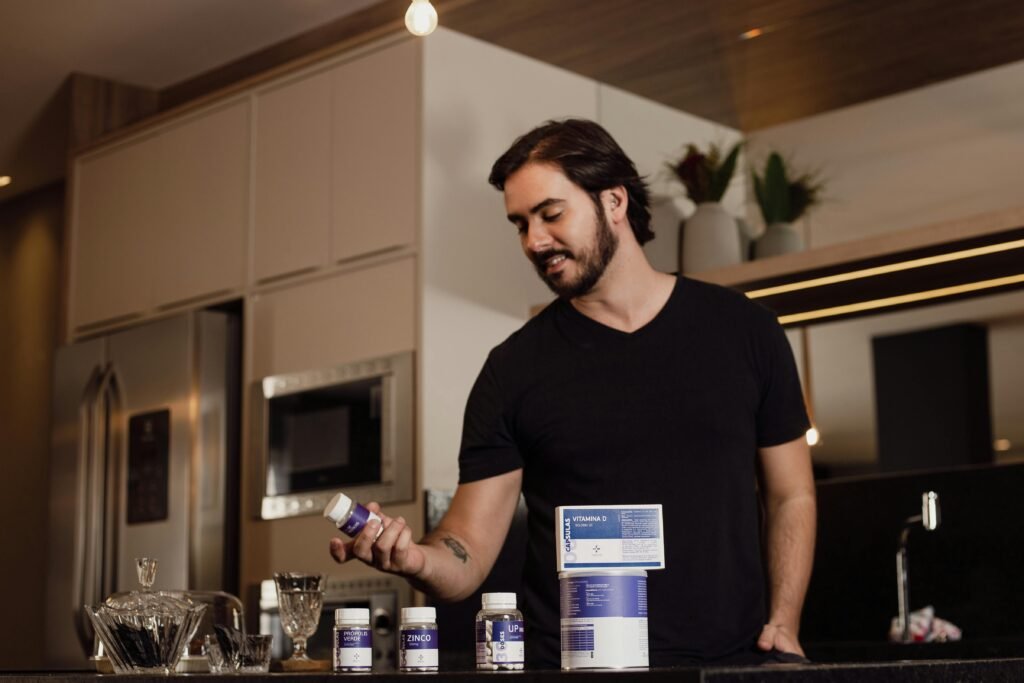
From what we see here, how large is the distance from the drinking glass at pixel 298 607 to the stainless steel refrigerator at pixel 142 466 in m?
1.81

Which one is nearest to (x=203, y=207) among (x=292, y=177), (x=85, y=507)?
(x=292, y=177)

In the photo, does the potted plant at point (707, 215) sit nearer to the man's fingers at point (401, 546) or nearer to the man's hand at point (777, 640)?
the man's hand at point (777, 640)

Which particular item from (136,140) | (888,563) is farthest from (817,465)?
(136,140)

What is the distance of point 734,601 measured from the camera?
2.13 meters

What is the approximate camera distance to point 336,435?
3602 millimetres

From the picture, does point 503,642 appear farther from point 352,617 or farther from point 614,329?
point 614,329

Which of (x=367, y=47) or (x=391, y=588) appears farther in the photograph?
(x=367, y=47)

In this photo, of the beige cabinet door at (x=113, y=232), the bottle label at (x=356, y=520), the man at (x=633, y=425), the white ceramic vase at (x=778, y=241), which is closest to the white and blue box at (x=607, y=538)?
the bottle label at (x=356, y=520)

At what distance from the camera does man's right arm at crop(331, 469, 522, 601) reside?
166cm

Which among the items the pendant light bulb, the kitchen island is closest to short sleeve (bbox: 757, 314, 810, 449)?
the pendant light bulb

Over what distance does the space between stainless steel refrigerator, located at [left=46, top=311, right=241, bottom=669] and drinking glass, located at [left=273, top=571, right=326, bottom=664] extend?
1.81 m

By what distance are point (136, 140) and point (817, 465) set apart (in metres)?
2.20

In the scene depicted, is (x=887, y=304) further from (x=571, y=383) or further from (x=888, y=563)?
(x=571, y=383)

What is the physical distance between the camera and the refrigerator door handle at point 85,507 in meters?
4.04
